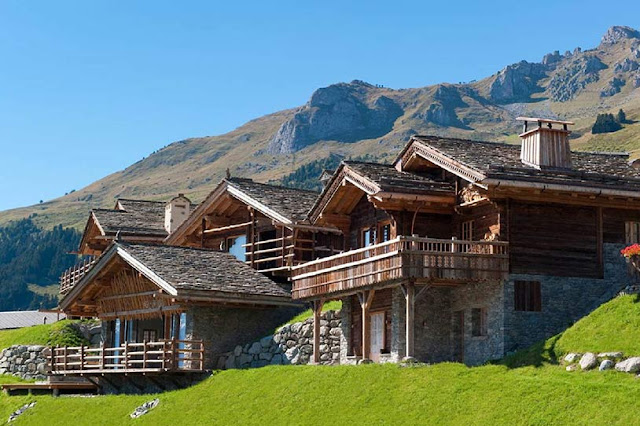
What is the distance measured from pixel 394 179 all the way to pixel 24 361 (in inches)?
960

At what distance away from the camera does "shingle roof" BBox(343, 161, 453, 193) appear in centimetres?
3575

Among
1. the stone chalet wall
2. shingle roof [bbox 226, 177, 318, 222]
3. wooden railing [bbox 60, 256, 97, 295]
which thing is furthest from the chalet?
wooden railing [bbox 60, 256, 97, 295]

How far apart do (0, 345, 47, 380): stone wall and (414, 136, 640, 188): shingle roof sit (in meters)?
23.3

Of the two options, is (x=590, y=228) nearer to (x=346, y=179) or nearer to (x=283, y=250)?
(x=346, y=179)

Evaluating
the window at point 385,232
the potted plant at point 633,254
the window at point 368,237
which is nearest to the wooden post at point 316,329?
the window at point 368,237

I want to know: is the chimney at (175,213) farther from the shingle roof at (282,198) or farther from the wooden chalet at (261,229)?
the shingle roof at (282,198)

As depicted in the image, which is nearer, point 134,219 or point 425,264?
point 425,264

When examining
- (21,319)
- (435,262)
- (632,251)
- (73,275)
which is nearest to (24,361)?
(73,275)

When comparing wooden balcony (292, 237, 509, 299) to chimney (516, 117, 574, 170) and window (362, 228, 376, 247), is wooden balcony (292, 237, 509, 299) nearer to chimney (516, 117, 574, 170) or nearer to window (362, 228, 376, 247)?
chimney (516, 117, 574, 170)

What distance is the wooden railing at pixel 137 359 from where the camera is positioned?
131 feet

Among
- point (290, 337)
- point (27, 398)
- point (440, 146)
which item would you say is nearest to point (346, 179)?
point (440, 146)

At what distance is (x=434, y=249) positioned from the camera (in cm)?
3488

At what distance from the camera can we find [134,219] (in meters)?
63.8

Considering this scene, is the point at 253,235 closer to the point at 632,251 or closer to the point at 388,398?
the point at 388,398
